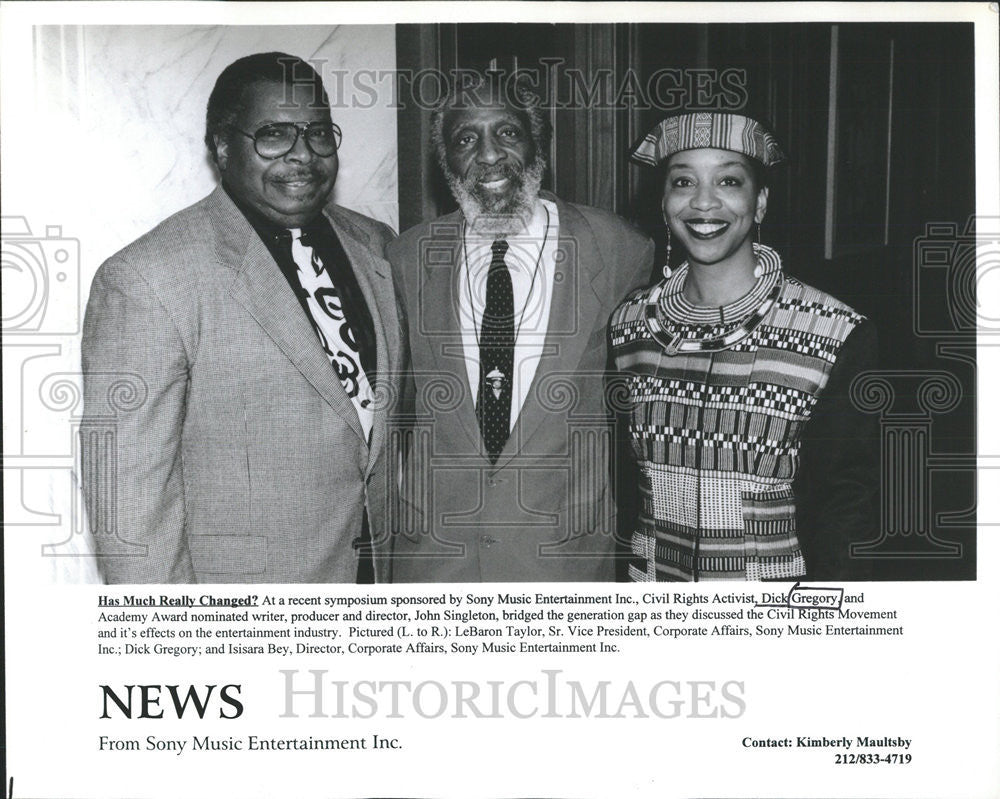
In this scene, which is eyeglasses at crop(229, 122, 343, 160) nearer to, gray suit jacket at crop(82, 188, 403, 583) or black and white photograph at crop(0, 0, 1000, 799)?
black and white photograph at crop(0, 0, 1000, 799)

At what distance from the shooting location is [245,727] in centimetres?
249

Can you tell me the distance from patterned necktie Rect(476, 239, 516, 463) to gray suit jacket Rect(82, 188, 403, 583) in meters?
0.22

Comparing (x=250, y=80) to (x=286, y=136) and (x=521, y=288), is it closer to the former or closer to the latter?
(x=286, y=136)

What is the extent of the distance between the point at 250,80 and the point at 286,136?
15 cm

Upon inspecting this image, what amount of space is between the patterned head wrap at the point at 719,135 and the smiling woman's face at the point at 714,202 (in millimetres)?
17

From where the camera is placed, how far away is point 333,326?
8.23 ft

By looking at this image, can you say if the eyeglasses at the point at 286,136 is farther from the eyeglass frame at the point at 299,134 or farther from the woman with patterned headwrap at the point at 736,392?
the woman with patterned headwrap at the point at 736,392

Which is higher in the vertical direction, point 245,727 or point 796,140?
point 796,140

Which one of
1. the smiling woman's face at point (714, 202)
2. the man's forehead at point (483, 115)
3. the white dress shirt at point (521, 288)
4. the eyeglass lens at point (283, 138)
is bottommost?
the white dress shirt at point (521, 288)

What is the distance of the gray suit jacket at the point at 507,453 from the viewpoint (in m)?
2.52

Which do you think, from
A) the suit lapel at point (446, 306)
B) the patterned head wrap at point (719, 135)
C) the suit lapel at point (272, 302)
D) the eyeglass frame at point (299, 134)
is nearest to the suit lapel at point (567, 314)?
the suit lapel at point (446, 306)

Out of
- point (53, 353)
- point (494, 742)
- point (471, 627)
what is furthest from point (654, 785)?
point (53, 353)

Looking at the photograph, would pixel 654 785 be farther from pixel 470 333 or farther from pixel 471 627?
pixel 470 333

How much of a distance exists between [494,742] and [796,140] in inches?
59.7
